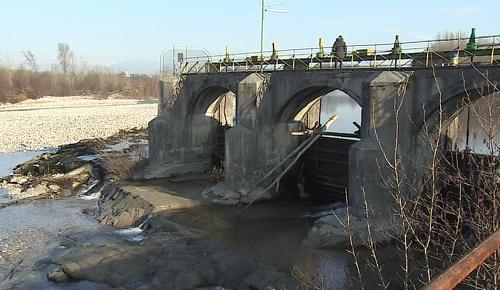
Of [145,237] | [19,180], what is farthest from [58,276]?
[19,180]

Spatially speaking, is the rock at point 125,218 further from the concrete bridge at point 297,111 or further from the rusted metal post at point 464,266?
the rusted metal post at point 464,266

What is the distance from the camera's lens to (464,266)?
2918 mm

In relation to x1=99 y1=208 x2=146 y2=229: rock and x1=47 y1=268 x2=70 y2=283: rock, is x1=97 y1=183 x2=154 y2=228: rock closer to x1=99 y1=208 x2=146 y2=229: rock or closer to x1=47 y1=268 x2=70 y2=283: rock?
x1=99 y1=208 x2=146 y2=229: rock

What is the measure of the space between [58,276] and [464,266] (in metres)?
18.6

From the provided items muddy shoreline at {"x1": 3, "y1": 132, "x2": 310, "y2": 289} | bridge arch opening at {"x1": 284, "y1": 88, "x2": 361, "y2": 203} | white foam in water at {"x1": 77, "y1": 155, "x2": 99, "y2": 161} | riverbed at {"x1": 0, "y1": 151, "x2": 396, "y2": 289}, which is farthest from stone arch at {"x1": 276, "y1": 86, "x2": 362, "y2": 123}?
white foam in water at {"x1": 77, "y1": 155, "x2": 99, "y2": 161}

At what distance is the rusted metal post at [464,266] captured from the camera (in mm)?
2769

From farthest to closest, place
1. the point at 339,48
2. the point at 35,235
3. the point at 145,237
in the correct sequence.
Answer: the point at 339,48 → the point at 35,235 → the point at 145,237

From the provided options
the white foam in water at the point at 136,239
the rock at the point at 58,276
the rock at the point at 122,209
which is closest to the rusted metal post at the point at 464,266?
the rock at the point at 58,276

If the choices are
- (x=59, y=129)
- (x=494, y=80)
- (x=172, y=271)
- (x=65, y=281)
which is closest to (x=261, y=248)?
(x=172, y=271)

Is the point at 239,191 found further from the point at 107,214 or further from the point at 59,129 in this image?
the point at 59,129

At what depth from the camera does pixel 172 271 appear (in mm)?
18406

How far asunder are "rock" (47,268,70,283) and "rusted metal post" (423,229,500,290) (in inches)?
728

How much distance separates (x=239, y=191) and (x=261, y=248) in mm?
8423

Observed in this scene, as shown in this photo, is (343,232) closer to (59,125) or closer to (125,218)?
(125,218)
